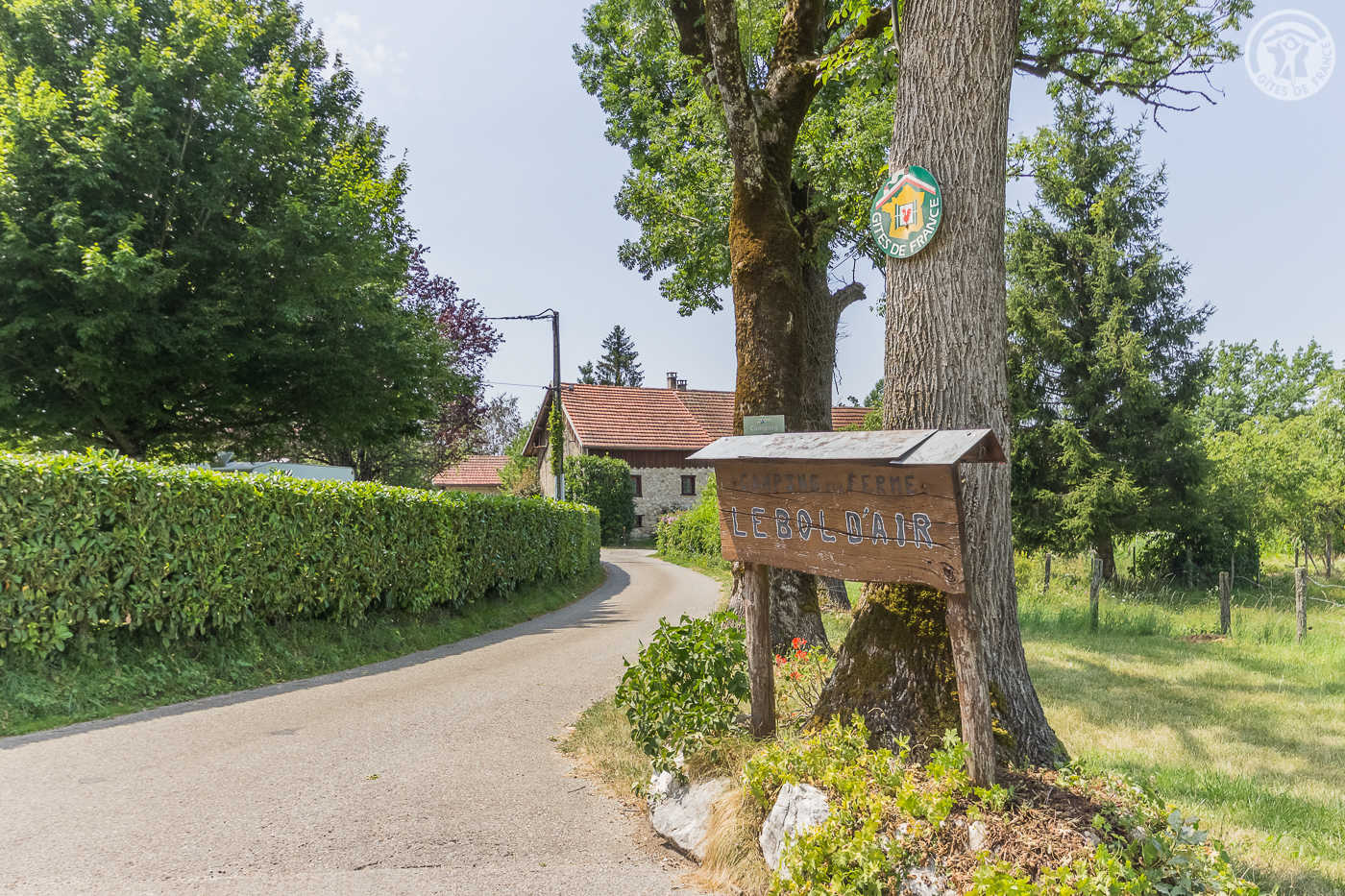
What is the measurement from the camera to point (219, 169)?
40.5 feet

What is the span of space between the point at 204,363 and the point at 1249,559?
2765 centimetres

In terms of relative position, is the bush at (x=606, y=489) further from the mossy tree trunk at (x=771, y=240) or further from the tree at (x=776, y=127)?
the mossy tree trunk at (x=771, y=240)

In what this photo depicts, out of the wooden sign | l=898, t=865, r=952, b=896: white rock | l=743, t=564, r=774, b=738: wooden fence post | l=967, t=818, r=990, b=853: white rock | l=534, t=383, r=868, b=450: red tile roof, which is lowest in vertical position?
l=898, t=865, r=952, b=896: white rock

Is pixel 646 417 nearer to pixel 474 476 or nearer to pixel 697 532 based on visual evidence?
pixel 697 532

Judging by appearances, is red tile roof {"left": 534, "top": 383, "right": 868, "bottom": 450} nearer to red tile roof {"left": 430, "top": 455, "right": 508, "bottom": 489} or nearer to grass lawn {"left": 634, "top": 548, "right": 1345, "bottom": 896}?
red tile roof {"left": 430, "top": 455, "right": 508, "bottom": 489}

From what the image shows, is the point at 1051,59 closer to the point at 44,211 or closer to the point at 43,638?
the point at 43,638

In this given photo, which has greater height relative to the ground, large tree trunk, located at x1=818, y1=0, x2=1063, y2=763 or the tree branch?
the tree branch

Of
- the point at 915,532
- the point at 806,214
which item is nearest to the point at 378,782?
the point at 915,532

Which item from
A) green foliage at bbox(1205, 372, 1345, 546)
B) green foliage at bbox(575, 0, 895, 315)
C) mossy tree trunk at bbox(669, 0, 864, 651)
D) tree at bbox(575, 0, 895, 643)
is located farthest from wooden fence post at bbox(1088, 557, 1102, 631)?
green foliage at bbox(1205, 372, 1345, 546)

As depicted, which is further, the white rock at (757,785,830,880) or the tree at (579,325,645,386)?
the tree at (579,325,645,386)

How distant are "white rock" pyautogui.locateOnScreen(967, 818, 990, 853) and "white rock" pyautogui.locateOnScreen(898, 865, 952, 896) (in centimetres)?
18

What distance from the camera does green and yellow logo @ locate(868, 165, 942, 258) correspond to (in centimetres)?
427

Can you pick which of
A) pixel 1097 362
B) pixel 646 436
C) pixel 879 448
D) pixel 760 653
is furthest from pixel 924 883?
pixel 646 436

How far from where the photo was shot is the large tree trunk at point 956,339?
407 cm
